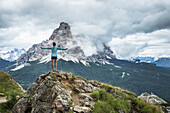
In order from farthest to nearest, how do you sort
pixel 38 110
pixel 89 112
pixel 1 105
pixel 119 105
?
pixel 1 105 → pixel 119 105 → pixel 38 110 → pixel 89 112

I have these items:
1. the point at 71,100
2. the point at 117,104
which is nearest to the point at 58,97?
the point at 71,100

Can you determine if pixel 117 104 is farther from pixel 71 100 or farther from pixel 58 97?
pixel 58 97

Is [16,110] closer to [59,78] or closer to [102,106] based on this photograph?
[59,78]

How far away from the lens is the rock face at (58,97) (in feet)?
38.3

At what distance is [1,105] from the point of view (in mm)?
23406

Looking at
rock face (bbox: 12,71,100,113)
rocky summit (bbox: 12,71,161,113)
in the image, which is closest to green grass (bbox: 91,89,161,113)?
rocky summit (bbox: 12,71,161,113)

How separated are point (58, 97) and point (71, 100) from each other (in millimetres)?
1465

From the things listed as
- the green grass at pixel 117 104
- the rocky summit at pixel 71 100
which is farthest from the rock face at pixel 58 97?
the green grass at pixel 117 104

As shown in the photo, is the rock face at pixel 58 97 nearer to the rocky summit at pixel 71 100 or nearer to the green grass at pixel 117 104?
the rocky summit at pixel 71 100

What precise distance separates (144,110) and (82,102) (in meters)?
7.45

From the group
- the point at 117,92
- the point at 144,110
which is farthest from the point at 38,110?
the point at 144,110

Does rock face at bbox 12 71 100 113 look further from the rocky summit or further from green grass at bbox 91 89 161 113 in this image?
green grass at bbox 91 89 161 113

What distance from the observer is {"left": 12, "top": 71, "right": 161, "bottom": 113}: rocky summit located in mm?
11852

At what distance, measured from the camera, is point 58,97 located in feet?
39.7
